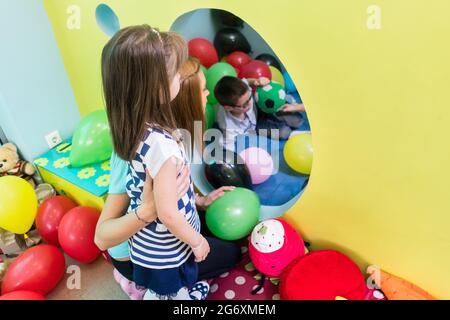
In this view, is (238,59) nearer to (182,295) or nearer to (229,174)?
(229,174)

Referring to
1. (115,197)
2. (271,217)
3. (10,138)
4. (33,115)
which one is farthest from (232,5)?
(10,138)

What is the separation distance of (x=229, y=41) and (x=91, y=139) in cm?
131

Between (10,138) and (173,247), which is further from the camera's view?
(10,138)

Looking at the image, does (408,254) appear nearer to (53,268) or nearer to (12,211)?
(53,268)

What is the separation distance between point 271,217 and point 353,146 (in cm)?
59

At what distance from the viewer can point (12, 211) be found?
68.1 inches

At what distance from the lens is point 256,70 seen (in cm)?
243

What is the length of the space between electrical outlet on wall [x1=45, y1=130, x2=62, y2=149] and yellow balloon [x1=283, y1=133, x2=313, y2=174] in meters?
1.26

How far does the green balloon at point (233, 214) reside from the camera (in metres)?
1.54

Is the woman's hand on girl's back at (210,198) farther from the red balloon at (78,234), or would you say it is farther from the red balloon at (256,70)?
the red balloon at (256,70)

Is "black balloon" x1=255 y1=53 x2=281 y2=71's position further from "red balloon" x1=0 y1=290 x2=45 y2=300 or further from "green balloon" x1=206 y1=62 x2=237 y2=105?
"red balloon" x1=0 y1=290 x2=45 y2=300

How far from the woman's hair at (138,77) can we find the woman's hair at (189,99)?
0.90 feet

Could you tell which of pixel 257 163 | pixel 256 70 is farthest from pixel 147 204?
pixel 256 70
